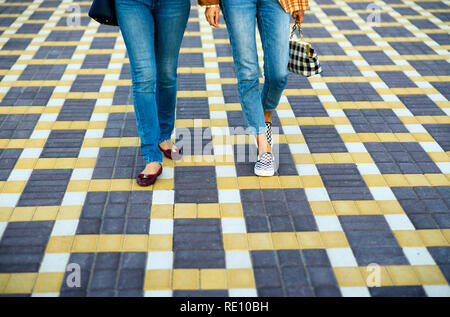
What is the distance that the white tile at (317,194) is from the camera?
289cm

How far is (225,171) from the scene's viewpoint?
316 centimetres

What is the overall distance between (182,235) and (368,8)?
5432 millimetres

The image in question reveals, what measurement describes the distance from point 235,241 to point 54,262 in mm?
1055

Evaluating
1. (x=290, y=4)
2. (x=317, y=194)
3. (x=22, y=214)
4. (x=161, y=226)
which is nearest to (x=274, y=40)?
(x=290, y=4)

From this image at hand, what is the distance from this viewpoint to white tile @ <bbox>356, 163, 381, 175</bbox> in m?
3.15

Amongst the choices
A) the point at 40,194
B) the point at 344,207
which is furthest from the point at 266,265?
the point at 40,194

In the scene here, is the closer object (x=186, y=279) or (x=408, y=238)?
(x=186, y=279)

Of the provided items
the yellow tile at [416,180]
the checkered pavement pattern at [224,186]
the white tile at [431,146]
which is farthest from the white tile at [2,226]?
the white tile at [431,146]

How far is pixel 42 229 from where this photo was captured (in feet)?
8.49

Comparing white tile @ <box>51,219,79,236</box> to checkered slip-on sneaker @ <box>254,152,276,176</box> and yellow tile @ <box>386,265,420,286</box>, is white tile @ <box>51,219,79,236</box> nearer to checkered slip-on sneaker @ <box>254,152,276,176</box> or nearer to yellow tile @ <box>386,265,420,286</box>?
checkered slip-on sneaker @ <box>254,152,276,176</box>

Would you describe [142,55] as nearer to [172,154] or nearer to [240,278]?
[172,154]

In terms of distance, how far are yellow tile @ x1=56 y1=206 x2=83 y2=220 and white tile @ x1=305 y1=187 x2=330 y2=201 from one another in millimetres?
1562

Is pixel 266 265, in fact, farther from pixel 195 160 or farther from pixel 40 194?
pixel 40 194

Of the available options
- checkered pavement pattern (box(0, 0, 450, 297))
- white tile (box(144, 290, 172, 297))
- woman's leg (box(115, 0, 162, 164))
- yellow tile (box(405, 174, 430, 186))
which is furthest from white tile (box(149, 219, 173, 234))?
yellow tile (box(405, 174, 430, 186))
